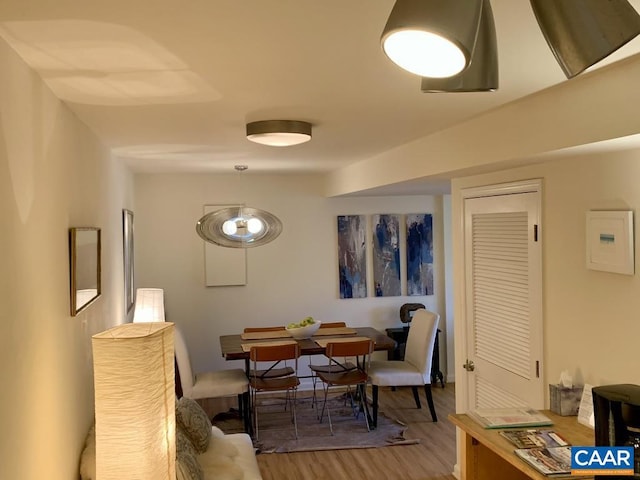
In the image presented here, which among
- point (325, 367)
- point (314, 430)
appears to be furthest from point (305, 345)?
point (314, 430)

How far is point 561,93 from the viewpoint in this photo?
259cm

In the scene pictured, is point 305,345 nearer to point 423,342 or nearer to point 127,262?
point 423,342

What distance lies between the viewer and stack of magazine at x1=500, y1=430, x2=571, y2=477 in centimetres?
235

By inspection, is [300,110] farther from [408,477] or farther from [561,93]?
[408,477]

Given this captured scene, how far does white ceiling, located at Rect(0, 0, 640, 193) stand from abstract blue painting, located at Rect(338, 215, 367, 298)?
133 inches

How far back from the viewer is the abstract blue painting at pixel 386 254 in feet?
23.7

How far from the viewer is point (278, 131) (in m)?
3.18

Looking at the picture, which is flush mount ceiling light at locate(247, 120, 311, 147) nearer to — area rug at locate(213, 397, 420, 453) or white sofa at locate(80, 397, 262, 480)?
white sofa at locate(80, 397, 262, 480)

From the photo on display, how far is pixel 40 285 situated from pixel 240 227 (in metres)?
3.19

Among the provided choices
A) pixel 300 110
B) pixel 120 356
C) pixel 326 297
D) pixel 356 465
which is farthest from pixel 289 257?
pixel 120 356

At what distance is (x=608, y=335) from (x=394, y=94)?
1.48 metres

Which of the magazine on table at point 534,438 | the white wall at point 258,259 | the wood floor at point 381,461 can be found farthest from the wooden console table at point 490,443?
the white wall at point 258,259

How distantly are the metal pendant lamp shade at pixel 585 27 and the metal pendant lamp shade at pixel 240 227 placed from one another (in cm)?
428

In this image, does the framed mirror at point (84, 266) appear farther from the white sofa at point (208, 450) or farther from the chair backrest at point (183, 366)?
the chair backrest at point (183, 366)
